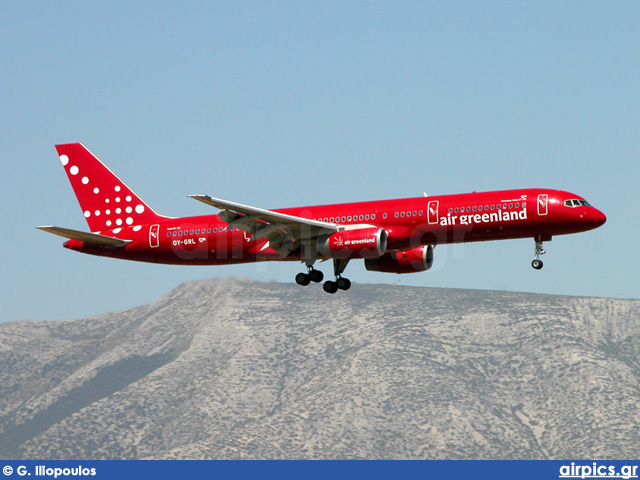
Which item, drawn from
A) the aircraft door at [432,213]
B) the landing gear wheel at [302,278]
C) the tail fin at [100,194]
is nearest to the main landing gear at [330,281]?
the landing gear wheel at [302,278]

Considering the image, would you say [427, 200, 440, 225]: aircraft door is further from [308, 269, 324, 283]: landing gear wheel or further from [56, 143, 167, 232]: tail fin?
[56, 143, 167, 232]: tail fin

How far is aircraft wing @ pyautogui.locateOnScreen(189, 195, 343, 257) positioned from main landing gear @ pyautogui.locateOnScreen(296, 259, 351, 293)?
7.44ft

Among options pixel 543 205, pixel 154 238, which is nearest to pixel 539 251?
pixel 543 205

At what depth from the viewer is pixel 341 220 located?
7156cm

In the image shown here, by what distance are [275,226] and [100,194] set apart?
60.7ft

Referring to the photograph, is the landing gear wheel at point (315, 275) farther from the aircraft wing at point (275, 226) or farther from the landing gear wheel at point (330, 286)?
the aircraft wing at point (275, 226)

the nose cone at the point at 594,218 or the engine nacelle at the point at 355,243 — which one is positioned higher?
the nose cone at the point at 594,218

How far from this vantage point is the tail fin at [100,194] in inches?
3155

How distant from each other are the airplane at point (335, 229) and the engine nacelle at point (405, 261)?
71 millimetres

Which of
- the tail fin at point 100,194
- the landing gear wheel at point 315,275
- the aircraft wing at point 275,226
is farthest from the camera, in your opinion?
the tail fin at point 100,194

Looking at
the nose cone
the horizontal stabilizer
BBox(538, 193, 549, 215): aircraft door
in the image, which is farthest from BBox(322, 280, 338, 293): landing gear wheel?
the nose cone
